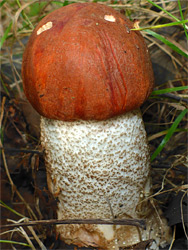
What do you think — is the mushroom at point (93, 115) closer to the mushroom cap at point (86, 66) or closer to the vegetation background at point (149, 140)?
the mushroom cap at point (86, 66)

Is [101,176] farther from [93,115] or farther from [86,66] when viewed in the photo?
[86,66]

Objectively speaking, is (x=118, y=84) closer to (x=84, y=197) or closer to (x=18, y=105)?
(x=84, y=197)

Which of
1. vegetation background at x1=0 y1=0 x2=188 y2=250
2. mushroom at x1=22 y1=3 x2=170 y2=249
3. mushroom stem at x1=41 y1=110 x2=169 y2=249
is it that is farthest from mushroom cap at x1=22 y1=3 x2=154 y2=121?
vegetation background at x1=0 y1=0 x2=188 y2=250

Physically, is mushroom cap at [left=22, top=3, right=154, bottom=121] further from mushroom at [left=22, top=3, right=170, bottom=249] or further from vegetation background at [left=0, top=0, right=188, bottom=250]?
vegetation background at [left=0, top=0, right=188, bottom=250]

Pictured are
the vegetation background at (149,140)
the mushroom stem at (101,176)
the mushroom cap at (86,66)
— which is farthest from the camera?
the vegetation background at (149,140)

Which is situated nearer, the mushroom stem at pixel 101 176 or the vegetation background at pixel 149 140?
the mushroom stem at pixel 101 176

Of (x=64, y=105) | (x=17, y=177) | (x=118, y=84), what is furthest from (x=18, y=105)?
(x=118, y=84)

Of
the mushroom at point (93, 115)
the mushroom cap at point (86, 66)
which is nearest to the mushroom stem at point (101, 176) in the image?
the mushroom at point (93, 115)
